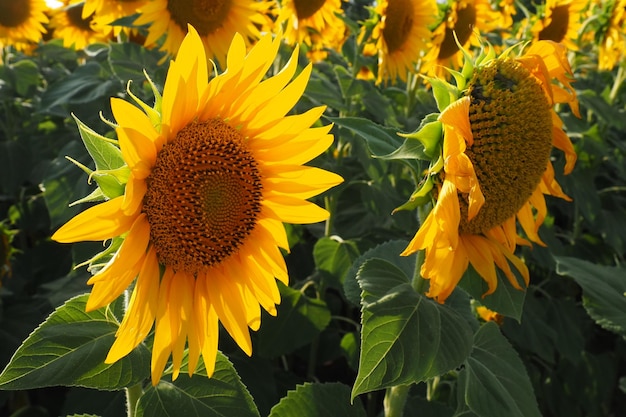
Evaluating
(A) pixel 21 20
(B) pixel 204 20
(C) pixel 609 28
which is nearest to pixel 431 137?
(B) pixel 204 20

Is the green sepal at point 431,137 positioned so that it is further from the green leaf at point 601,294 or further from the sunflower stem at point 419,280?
the green leaf at point 601,294

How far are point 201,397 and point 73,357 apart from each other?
245mm

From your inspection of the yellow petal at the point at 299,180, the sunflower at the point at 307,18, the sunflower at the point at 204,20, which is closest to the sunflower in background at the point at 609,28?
the sunflower at the point at 307,18

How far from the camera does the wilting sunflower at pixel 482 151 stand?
1.08m

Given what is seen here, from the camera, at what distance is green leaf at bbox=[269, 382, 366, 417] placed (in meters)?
1.38

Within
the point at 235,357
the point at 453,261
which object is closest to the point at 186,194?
the point at 453,261

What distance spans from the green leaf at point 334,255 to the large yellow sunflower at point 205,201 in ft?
3.18

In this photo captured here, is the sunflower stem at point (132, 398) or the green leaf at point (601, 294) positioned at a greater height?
the sunflower stem at point (132, 398)

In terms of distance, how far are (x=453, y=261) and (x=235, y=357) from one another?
1.02m

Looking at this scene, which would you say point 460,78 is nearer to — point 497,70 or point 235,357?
point 497,70

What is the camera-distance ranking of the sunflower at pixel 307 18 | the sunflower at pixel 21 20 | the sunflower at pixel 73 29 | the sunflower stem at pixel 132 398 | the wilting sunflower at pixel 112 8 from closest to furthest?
the sunflower stem at pixel 132 398 → the wilting sunflower at pixel 112 8 → the sunflower at pixel 307 18 → the sunflower at pixel 73 29 → the sunflower at pixel 21 20

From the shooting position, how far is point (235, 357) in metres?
2.04

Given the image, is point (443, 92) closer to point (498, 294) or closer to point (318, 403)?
point (498, 294)

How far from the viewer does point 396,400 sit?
4.55 feet
